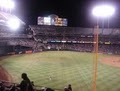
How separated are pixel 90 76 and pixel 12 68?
11.0 meters

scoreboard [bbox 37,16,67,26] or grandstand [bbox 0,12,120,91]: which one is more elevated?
scoreboard [bbox 37,16,67,26]

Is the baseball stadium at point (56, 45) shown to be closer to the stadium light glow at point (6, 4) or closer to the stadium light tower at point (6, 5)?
the stadium light tower at point (6, 5)

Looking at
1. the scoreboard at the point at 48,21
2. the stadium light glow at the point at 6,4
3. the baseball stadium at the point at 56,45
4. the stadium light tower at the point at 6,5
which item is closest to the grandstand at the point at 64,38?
the baseball stadium at the point at 56,45

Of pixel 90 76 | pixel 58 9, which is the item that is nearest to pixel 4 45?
pixel 90 76

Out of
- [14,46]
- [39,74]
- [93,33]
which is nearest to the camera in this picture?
[39,74]

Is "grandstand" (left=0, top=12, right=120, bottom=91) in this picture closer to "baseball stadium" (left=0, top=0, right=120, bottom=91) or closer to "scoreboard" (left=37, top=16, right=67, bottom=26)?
"baseball stadium" (left=0, top=0, right=120, bottom=91)

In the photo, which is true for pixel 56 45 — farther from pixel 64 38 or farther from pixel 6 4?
pixel 6 4

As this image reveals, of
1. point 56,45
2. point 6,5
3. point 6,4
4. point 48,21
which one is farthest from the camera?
point 48,21

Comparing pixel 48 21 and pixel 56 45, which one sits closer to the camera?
pixel 56 45

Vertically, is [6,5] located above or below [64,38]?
above

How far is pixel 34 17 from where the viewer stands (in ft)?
244

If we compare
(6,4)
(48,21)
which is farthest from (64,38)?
(6,4)

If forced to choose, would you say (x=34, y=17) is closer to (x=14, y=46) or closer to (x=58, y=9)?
(x=58, y=9)

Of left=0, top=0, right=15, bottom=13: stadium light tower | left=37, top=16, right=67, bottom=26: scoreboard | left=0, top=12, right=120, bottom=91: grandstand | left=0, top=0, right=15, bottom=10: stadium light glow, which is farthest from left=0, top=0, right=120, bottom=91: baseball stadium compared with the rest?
left=0, top=0, right=15, bottom=10: stadium light glow
